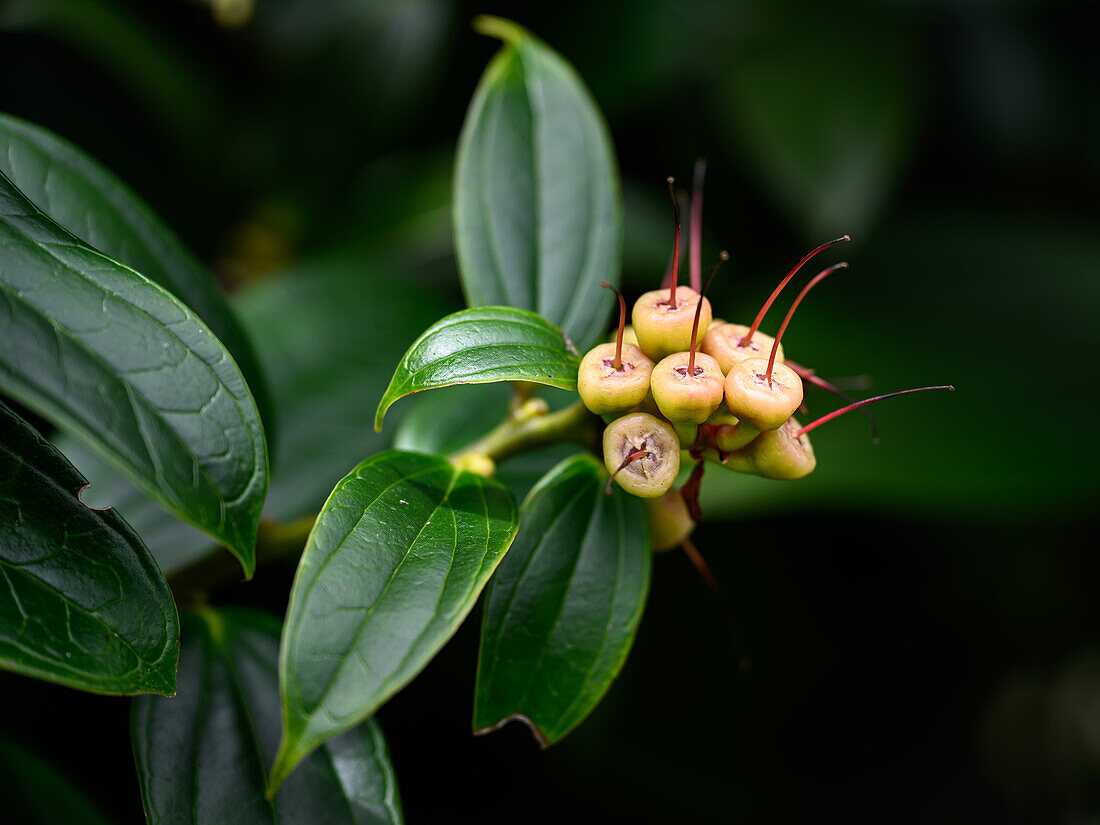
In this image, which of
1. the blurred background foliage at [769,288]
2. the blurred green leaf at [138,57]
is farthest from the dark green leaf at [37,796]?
the blurred green leaf at [138,57]

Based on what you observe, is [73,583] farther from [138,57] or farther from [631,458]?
[138,57]

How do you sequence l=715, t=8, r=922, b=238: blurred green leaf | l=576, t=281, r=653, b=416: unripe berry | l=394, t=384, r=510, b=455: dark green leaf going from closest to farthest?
l=576, t=281, r=653, b=416: unripe berry < l=394, t=384, r=510, b=455: dark green leaf < l=715, t=8, r=922, b=238: blurred green leaf

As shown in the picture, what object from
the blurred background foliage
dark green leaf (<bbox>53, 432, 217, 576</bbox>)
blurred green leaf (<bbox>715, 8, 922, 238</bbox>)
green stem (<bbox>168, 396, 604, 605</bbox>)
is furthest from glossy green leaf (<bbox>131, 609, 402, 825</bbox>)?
blurred green leaf (<bbox>715, 8, 922, 238</bbox>)

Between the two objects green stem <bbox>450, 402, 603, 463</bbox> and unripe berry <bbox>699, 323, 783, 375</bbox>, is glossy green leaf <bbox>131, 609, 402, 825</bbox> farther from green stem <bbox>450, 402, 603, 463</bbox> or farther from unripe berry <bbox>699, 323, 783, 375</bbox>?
unripe berry <bbox>699, 323, 783, 375</bbox>

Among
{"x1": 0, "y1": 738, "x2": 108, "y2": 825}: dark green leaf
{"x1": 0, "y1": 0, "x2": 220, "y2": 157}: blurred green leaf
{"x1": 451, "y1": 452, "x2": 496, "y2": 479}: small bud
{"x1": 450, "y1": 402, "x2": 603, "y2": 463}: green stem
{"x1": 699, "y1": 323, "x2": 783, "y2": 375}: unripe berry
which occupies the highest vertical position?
{"x1": 0, "y1": 0, "x2": 220, "y2": 157}: blurred green leaf

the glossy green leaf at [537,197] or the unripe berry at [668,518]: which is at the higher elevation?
the glossy green leaf at [537,197]

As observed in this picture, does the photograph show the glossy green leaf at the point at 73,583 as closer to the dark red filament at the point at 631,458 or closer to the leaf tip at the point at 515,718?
the leaf tip at the point at 515,718
